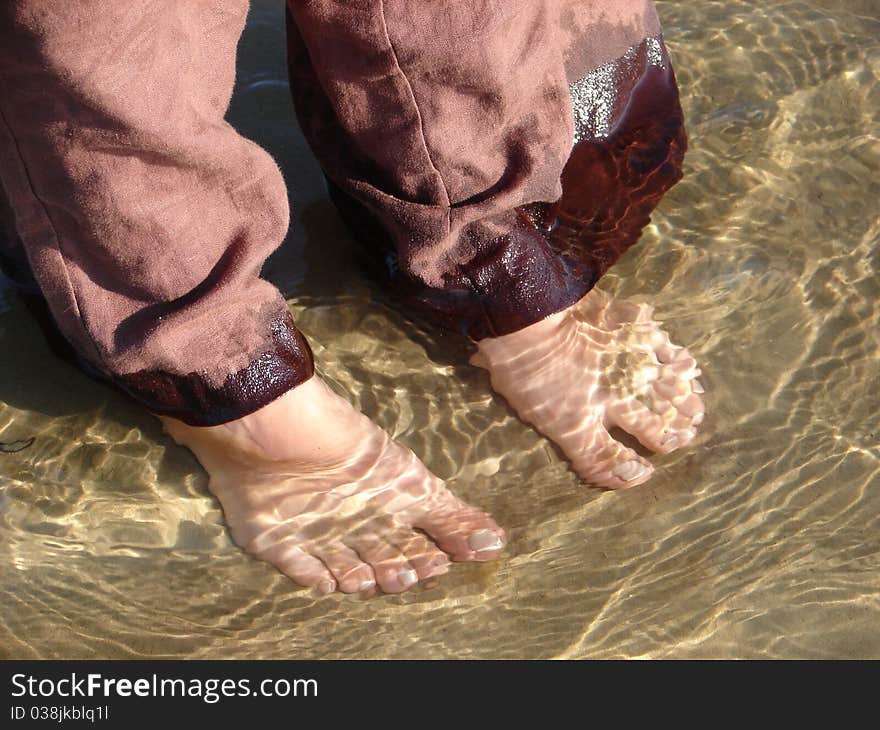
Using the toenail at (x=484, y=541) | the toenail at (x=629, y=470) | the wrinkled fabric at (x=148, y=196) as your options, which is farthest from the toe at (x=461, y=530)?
the wrinkled fabric at (x=148, y=196)

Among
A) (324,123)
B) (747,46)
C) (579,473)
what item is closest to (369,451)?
(579,473)

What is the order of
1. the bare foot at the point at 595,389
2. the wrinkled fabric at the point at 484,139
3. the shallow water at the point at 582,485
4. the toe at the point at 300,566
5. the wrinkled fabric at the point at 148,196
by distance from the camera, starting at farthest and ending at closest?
the bare foot at the point at 595,389 < the toe at the point at 300,566 < the shallow water at the point at 582,485 < the wrinkled fabric at the point at 484,139 < the wrinkled fabric at the point at 148,196

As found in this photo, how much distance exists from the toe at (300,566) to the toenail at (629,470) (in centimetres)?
56

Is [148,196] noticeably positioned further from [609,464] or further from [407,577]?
[609,464]

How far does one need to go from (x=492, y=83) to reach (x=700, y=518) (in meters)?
0.84

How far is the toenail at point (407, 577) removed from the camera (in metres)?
1.84

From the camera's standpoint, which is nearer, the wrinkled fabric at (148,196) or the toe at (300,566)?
the wrinkled fabric at (148,196)

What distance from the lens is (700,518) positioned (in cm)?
187

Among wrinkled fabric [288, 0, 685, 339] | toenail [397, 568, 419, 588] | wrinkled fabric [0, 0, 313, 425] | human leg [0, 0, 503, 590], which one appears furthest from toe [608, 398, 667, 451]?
wrinkled fabric [0, 0, 313, 425]

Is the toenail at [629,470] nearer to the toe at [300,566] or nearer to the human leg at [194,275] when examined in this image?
the human leg at [194,275]

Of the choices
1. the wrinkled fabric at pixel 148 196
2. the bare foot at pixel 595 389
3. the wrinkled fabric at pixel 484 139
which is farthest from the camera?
the bare foot at pixel 595 389

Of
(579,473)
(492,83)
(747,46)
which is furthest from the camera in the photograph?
(747,46)

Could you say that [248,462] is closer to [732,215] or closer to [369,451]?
[369,451]

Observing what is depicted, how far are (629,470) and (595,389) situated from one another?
7.3 inches
